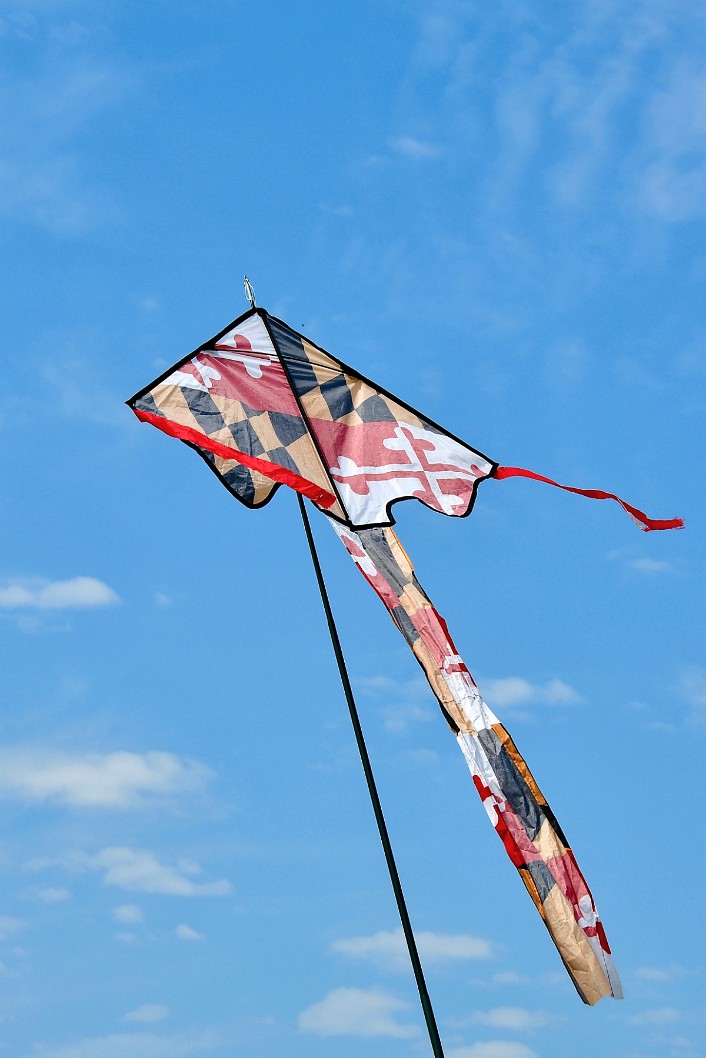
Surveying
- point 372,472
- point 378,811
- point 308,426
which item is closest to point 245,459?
point 308,426

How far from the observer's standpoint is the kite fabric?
1695cm

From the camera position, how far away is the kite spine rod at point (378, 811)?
13.4 meters

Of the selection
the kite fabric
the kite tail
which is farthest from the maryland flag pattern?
the kite tail

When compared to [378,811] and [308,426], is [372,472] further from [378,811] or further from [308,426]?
[378,811]

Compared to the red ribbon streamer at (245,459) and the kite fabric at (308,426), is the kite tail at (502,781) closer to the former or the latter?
the kite fabric at (308,426)

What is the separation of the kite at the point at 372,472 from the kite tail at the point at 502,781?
0.01 m

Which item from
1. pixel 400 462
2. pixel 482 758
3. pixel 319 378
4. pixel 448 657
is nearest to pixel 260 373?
pixel 319 378

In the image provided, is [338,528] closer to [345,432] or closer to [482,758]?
[345,432]

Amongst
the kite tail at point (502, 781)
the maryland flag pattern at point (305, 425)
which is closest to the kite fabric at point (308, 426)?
the maryland flag pattern at point (305, 425)

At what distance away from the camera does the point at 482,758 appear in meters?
15.7

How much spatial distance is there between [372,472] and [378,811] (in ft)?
16.8

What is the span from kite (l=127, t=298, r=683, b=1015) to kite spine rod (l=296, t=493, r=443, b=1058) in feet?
2.56

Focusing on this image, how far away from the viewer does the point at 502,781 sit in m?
15.5

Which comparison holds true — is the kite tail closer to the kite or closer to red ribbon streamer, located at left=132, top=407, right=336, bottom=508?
the kite
